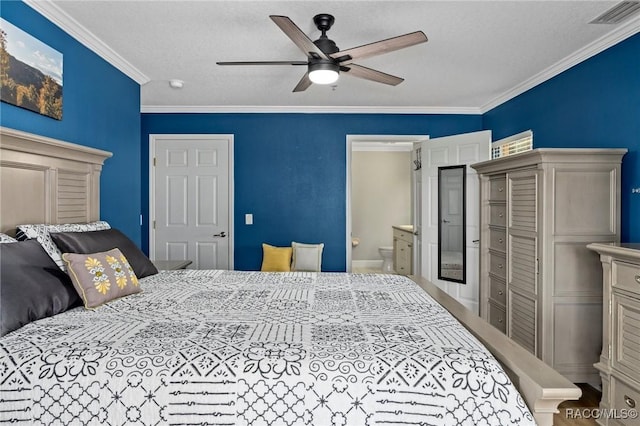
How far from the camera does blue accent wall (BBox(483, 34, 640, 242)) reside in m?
2.64

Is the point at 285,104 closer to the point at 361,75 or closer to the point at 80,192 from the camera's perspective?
the point at 361,75

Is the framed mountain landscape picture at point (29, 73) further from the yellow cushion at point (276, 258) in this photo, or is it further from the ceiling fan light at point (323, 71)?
the yellow cushion at point (276, 258)

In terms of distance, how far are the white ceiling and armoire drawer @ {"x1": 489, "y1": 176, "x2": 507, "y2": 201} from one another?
0.98 meters

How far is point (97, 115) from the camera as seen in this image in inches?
118

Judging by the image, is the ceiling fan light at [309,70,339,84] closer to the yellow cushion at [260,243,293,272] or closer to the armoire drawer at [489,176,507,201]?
the armoire drawer at [489,176,507,201]

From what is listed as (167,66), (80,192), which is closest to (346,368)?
(80,192)

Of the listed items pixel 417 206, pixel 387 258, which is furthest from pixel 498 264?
pixel 387 258

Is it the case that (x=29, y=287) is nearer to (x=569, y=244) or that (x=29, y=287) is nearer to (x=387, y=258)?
(x=569, y=244)

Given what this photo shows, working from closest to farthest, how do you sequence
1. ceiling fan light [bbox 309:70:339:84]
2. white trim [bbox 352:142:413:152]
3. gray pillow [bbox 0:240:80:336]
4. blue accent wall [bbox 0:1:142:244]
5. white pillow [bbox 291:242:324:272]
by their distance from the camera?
gray pillow [bbox 0:240:80:336]
blue accent wall [bbox 0:1:142:244]
ceiling fan light [bbox 309:70:339:84]
white pillow [bbox 291:242:324:272]
white trim [bbox 352:142:413:152]

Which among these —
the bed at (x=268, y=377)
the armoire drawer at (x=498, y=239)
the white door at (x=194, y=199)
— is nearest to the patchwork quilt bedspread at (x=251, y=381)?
the bed at (x=268, y=377)

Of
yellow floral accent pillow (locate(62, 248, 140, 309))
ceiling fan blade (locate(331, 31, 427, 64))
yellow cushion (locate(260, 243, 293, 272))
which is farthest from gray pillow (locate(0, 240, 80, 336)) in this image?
yellow cushion (locate(260, 243, 293, 272))

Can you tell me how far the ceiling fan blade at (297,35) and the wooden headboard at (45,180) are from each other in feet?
4.61

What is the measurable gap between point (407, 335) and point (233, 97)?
11.8 ft

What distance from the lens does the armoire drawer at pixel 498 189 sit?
11.0 feet
